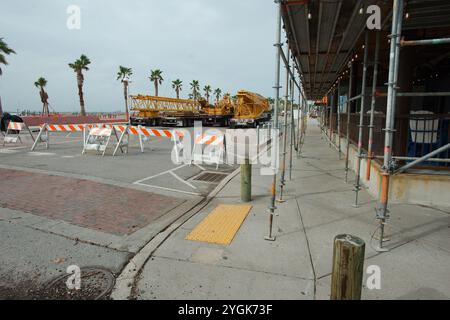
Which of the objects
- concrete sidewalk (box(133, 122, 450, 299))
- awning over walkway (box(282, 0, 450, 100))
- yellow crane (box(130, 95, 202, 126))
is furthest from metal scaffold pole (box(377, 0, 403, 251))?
yellow crane (box(130, 95, 202, 126))

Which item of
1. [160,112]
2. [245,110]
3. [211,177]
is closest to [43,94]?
[160,112]

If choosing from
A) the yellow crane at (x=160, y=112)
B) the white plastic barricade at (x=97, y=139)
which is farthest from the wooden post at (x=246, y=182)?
the yellow crane at (x=160, y=112)

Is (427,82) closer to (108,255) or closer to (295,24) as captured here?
(295,24)

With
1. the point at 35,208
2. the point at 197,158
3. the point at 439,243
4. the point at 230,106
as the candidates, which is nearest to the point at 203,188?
the point at 197,158

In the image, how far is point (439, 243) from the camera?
3947 millimetres

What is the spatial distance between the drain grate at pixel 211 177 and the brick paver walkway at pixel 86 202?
1.89 m

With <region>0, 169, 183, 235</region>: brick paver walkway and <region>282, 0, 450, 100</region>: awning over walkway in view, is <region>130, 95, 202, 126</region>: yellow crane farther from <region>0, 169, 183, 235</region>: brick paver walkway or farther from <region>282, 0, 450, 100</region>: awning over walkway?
<region>282, 0, 450, 100</region>: awning over walkway

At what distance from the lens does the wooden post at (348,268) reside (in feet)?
7.73

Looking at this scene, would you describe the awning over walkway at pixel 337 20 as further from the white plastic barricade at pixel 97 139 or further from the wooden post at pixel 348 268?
the white plastic barricade at pixel 97 139

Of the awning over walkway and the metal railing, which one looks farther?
the metal railing

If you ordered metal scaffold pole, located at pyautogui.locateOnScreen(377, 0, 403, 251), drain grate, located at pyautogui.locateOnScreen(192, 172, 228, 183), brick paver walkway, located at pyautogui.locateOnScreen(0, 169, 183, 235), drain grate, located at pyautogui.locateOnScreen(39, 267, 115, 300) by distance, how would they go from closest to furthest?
drain grate, located at pyautogui.locateOnScreen(39, 267, 115, 300)
metal scaffold pole, located at pyautogui.locateOnScreen(377, 0, 403, 251)
brick paver walkway, located at pyautogui.locateOnScreen(0, 169, 183, 235)
drain grate, located at pyautogui.locateOnScreen(192, 172, 228, 183)

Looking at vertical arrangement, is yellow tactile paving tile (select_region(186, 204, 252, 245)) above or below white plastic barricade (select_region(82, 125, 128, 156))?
below

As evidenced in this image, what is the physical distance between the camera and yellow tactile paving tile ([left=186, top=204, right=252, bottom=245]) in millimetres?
4199

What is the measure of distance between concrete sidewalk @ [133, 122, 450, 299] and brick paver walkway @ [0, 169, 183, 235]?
937 mm
